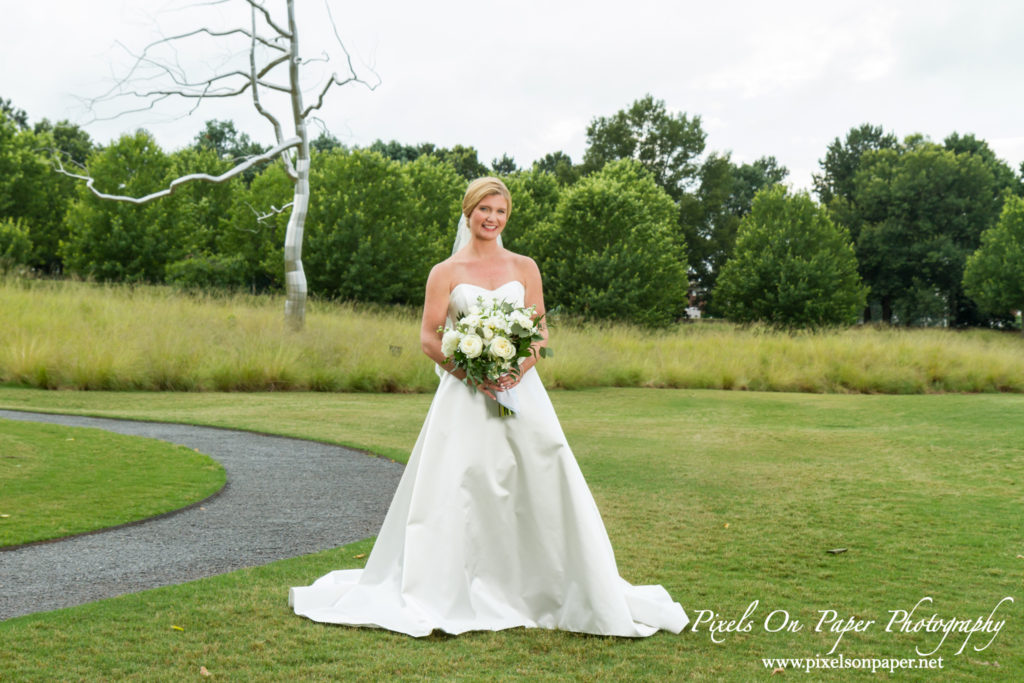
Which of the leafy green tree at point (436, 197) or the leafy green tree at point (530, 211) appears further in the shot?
the leafy green tree at point (436, 197)

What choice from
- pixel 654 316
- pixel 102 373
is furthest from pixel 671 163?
pixel 102 373

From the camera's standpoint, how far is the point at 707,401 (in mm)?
17766

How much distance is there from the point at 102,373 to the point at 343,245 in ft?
80.7

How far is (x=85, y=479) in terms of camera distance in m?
8.20

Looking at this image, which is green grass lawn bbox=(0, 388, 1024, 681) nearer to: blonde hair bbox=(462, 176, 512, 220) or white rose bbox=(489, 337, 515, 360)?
white rose bbox=(489, 337, 515, 360)

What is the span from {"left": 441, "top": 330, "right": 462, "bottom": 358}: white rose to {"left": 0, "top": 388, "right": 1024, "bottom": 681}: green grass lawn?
4.70 ft

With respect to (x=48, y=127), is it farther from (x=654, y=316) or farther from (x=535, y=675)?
(x=535, y=675)

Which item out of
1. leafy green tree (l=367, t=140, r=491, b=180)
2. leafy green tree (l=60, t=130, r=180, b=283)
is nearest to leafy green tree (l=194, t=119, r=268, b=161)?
leafy green tree (l=367, t=140, r=491, b=180)

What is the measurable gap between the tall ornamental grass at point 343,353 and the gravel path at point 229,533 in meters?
7.38

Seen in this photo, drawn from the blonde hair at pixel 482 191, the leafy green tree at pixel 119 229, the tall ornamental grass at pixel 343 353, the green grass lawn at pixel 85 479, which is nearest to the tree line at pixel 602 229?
the leafy green tree at pixel 119 229

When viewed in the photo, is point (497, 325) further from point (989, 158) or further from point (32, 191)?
point (989, 158)

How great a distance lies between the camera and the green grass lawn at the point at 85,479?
6.63 metres

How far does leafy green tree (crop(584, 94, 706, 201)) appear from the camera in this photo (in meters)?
64.6

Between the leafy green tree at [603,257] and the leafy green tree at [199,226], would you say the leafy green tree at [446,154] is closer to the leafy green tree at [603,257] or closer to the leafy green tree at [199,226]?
the leafy green tree at [199,226]
